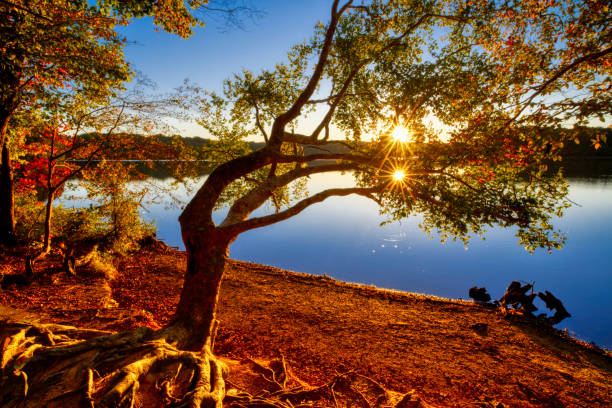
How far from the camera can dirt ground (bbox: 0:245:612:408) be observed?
246 inches

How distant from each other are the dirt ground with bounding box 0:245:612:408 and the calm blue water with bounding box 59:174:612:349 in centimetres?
421

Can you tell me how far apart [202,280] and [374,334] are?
6.35m

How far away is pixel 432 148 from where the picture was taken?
6570 mm

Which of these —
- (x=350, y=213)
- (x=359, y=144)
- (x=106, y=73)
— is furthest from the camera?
(x=350, y=213)

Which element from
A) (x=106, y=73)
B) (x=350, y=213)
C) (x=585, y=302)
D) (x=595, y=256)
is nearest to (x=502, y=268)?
(x=585, y=302)

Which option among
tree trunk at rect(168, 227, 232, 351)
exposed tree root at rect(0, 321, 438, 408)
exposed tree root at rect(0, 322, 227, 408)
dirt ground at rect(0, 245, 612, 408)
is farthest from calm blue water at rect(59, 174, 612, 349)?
exposed tree root at rect(0, 322, 227, 408)

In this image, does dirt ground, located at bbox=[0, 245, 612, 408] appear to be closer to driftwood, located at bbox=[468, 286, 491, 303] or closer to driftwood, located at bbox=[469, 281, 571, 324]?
driftwood, located at bbox=[469, 281, 571, 324]

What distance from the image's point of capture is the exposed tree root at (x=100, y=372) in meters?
2.66

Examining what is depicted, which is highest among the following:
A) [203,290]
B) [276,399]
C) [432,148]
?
[432,148]

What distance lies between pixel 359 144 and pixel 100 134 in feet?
32.5

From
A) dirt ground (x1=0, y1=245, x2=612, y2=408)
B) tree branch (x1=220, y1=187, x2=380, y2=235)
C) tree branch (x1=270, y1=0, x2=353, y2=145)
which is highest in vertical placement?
tree branch (x1=270, y1=0, x2=353, y2=145)

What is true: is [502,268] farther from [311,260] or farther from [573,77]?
[573,77]

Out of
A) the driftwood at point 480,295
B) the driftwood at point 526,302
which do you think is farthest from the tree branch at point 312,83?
the driftwood at point 480,295

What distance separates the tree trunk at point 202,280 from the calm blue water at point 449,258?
16.2ft
